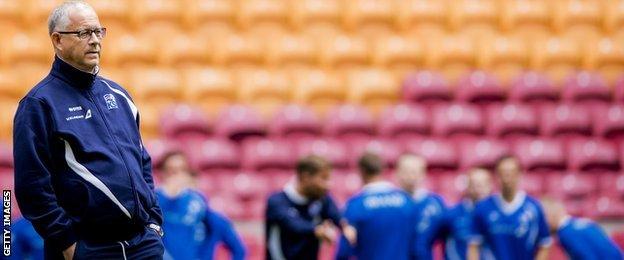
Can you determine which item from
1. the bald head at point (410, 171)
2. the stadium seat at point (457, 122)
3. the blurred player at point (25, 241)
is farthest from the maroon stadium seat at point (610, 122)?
the blurred player at point (25, 241)

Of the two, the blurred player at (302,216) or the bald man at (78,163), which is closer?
the bald man at (78,163)

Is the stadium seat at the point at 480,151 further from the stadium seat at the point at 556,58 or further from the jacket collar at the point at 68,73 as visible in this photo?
the jacket collar at the point at 68,73

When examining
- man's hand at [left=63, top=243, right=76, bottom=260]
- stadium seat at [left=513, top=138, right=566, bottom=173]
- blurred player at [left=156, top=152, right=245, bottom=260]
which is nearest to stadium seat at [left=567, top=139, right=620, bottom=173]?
stadium seat at [left=513, top=138, right=566, bottom=173]

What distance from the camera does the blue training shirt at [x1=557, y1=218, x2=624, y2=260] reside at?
26.0ft

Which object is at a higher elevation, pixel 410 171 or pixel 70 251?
pixel 70 251

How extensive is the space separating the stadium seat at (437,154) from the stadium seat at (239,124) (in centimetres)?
162

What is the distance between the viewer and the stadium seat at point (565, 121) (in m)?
11.9

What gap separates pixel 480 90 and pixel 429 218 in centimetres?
341

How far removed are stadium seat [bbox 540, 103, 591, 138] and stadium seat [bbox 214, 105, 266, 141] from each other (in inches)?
123

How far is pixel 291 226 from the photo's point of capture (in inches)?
296

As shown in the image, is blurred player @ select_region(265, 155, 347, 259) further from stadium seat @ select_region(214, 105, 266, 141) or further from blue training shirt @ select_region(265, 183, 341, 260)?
stadium seat @ select_region(214, 105, 266, 141)

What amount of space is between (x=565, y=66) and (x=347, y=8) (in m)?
2.67

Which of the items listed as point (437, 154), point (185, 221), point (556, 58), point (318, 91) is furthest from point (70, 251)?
point (556, 58)

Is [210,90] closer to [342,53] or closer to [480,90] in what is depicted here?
[342,53]
